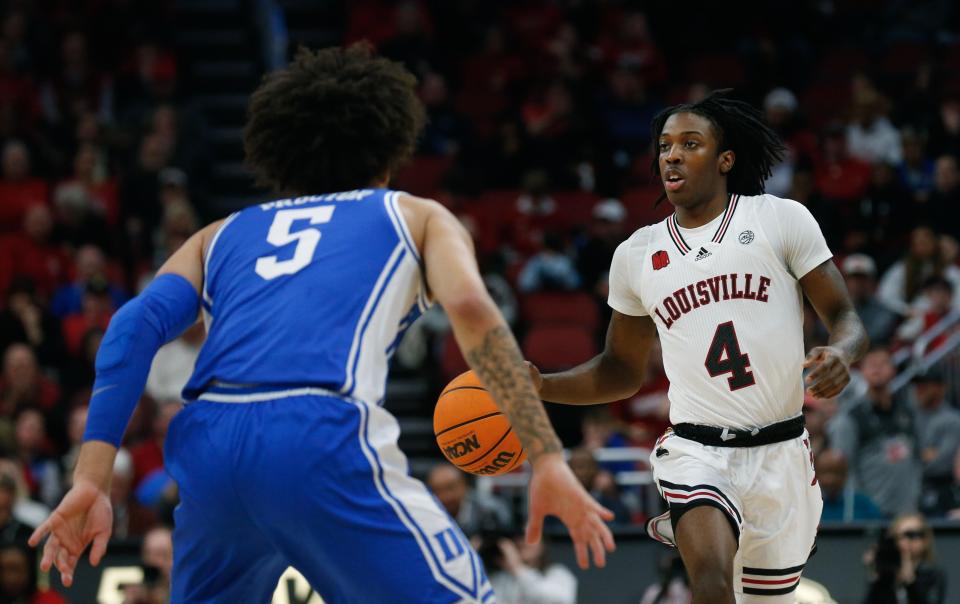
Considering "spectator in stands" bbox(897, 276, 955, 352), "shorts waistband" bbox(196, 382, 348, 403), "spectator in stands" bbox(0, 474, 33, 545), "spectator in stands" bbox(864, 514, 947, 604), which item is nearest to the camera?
"shorts waistband" bbox(196, 382, 348, 403)

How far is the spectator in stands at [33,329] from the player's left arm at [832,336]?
882 centimetres

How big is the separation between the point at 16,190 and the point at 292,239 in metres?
11.5

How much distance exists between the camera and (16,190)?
48.2 ft

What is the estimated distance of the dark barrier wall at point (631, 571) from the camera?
29.5 feet

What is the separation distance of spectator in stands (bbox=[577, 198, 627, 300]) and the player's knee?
8.43 meters

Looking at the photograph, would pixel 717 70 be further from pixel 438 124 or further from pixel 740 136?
pixel 740 136

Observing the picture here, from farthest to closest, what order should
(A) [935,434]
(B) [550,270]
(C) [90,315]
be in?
(B) [550,270], (C) [90,315], (A) [935,434]

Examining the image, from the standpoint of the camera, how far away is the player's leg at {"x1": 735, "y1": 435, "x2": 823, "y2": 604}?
555 centimetres

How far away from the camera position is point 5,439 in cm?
1120

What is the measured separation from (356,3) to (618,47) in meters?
3.34

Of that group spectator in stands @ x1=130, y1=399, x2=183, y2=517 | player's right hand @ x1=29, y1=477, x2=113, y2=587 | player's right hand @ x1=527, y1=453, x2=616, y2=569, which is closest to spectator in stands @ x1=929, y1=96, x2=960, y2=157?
spectator in stands @ x1=130, y1=399, x2=183, y2=517

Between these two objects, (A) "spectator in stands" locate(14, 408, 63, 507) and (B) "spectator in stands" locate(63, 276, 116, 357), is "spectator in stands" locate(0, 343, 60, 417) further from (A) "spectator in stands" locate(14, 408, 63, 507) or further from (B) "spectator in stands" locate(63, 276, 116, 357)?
(B) "spectator in stands" locate(63, 276, 116, 357)

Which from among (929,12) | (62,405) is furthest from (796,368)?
(929,12)

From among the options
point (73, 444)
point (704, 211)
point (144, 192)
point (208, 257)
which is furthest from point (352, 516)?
point (144, 192)
